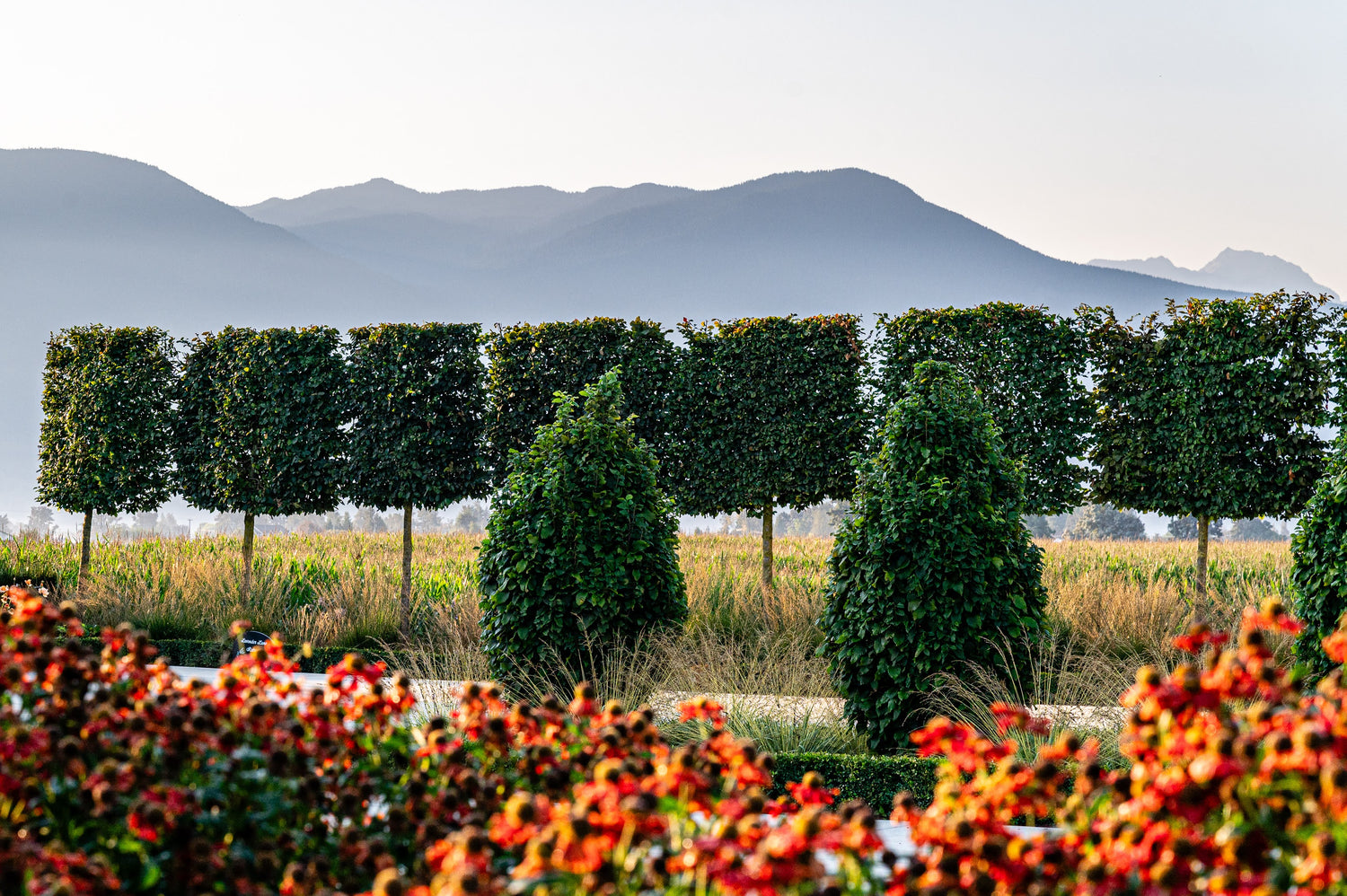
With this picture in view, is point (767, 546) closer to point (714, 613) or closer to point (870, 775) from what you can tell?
point (714, 613)

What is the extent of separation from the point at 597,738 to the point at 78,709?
1.56 metres

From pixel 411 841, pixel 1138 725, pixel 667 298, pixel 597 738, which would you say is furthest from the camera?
pixel 667 298

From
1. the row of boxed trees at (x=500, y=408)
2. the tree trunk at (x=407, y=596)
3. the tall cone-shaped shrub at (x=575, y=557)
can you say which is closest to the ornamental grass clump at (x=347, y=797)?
the tall cone-shaped shrub at (x=575, y=557)

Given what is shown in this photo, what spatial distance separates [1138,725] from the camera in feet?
8.81

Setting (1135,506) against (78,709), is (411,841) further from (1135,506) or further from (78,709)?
(1135,506)

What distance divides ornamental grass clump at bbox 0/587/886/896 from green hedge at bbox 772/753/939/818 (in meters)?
2.39

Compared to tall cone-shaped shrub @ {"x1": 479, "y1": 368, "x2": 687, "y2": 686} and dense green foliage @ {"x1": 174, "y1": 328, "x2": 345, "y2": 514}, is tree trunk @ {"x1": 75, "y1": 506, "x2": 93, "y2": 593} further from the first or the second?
tall cone-shaped shrub @ {"x1": 479, "y1": 368, "x2": 687, "y2": 686}

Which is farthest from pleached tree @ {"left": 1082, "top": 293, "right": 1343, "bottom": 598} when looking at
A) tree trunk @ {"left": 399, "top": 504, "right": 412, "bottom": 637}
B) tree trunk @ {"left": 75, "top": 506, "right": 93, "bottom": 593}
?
tree trunk @ {"left": 75, "top": 506, "right": 93, "bottom": 593}

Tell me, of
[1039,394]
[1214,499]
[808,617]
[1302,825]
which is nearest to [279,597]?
[808,617]

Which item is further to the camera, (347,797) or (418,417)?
(418,417)

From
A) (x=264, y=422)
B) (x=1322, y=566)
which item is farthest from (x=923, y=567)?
(x=264, y=422)

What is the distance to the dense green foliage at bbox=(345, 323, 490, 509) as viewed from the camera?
38.4 ft

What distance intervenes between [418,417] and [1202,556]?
8.91 m

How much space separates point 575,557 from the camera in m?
7.73
